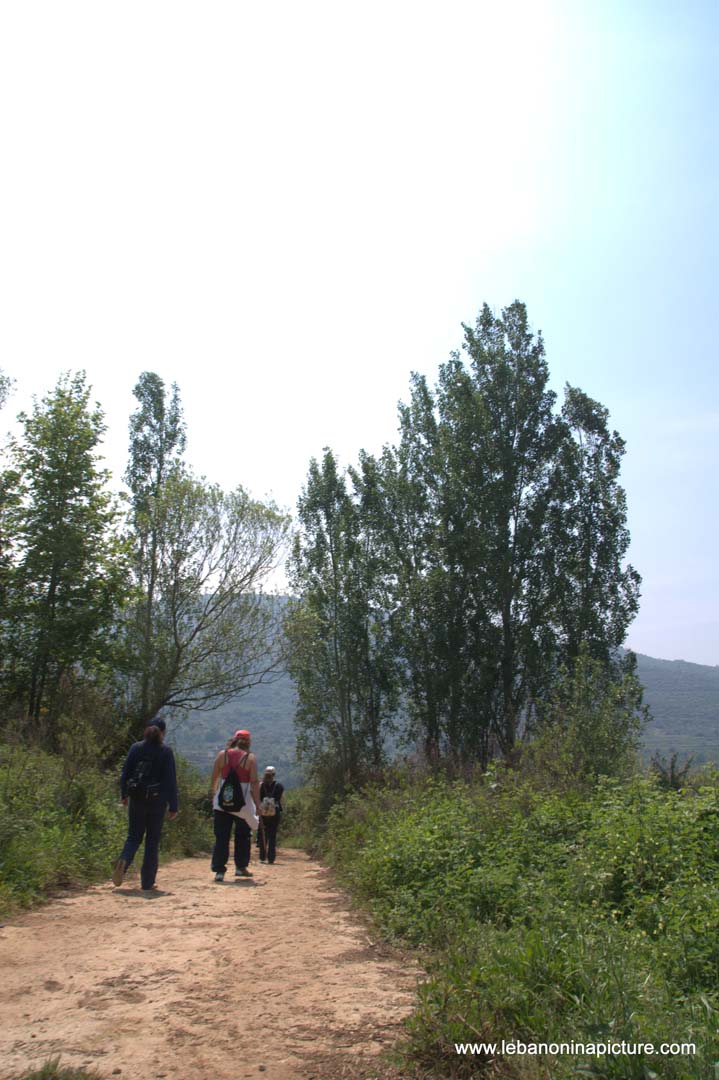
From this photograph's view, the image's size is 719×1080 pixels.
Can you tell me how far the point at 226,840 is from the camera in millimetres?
9602

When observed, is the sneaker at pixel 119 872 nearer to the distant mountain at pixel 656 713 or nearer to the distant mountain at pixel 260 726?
the distant mountain at pixel 656 713

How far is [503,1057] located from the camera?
11.6 ft

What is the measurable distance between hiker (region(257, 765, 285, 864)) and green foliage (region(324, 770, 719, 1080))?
3963 millimetres

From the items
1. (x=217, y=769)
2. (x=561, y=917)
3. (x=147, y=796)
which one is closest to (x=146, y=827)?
(x=147, y=796)

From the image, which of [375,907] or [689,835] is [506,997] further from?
[375,907]

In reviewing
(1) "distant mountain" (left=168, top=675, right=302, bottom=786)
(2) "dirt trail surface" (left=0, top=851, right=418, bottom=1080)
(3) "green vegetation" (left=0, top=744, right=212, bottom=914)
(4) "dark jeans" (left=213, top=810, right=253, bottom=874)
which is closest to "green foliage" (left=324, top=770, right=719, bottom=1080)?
(2) "dirt trail surface" (left=0, top=851, right=418, bottom=1080)

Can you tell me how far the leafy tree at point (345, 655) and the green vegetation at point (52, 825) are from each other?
48.8ft

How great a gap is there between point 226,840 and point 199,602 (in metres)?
15.3

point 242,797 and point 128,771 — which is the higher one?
→ point 128,771

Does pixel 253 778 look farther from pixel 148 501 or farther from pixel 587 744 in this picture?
pixel 148 501

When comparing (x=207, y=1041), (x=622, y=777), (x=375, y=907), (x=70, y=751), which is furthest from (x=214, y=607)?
(x=207, y=1041)

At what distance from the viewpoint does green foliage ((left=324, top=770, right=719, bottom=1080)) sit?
359cm

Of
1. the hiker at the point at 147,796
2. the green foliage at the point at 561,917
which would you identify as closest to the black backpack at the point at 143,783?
the hiker at the point at 147,796

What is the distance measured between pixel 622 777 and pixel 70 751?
28.4 ft
